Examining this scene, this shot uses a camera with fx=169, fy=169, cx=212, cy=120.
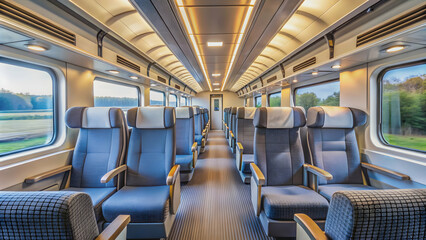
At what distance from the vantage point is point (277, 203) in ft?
5.58

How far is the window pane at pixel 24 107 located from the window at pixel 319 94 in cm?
497

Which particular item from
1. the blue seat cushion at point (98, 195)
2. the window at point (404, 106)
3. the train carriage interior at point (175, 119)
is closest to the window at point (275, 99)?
the train carriage interior at point (175, 119)

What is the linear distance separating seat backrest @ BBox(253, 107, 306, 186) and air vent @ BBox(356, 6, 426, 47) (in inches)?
41.5

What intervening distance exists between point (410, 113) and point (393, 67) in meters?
0.65

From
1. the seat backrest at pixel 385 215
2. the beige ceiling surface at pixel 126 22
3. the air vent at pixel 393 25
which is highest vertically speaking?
the beige ceiling surface at pixel 126 22

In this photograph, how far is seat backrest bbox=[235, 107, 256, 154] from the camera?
391 centimetres

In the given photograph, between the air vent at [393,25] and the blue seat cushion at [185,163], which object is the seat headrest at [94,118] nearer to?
the blue seat cushion at [185,163]

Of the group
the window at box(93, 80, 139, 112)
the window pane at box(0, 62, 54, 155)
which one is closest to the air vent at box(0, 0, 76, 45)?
the window pane at box(0, 62, 54, 155)

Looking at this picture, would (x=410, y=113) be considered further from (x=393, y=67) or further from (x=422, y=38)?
(x=422, y=38)

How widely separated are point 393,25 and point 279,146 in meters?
1.67

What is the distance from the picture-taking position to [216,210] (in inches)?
97.7

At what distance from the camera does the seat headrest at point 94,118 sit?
7.23ft

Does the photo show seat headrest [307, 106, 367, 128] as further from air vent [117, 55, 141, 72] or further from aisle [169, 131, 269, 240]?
air vent [117, 55, 141, 72]

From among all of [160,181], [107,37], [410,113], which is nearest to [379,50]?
[410,113]
